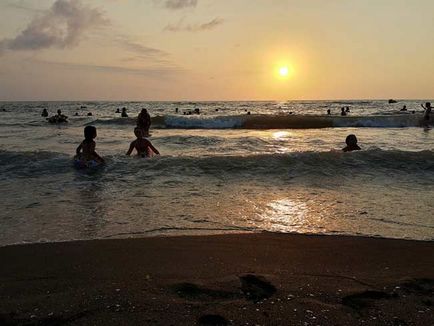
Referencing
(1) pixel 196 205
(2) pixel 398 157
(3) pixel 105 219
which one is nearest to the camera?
(3) pixel 105 219

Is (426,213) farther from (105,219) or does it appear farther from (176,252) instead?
(105,219)

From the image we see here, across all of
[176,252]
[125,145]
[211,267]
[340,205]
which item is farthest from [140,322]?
[125,145]

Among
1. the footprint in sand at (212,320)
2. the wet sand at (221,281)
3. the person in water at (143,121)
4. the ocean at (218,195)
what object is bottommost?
the ocean at (218,195)

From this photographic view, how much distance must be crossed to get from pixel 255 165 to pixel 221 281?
23.3 feet

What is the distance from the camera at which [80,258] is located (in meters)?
4.27

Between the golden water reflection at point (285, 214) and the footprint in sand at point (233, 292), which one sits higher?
the footprint in sand at point (233, 292)

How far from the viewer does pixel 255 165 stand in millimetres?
10594

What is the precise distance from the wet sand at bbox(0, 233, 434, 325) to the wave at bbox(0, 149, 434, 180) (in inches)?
197

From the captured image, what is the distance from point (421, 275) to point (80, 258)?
307cm

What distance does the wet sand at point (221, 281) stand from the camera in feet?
9.75

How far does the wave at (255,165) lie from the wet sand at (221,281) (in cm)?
501

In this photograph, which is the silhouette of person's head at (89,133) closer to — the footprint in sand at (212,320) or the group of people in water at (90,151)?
the group of people in water at (90,151)

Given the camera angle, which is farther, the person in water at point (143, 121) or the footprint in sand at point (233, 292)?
the person in water at point (143, 121)

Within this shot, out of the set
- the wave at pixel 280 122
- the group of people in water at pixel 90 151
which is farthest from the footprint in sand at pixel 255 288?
the wave at pixel 280 122
